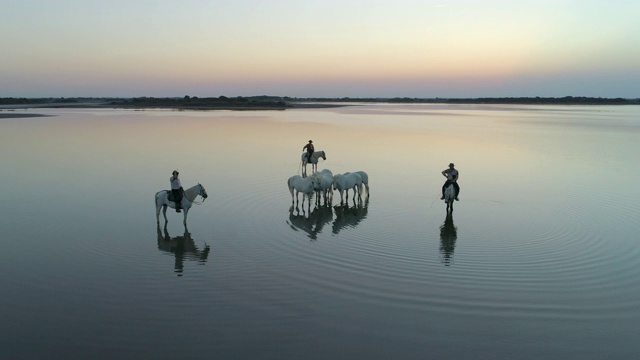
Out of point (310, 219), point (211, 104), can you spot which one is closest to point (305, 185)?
point (310, 219)

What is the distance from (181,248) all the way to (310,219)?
3.93 metres

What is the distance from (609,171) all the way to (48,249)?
2075 centimetres

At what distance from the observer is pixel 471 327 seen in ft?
23.1

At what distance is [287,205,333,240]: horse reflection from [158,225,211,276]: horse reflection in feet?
8.50

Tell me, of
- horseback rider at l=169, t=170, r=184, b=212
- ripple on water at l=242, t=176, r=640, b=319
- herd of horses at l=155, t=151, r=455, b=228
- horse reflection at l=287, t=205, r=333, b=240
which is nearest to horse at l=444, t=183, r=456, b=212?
herd of horses at l=155, t=151, r=455, b=228

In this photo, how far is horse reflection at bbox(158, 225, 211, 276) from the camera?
9.81 metres

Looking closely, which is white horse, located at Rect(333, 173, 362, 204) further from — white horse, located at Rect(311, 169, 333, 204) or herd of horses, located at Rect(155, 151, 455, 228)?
white horse, located at Rect(311, 169, 333, 204)

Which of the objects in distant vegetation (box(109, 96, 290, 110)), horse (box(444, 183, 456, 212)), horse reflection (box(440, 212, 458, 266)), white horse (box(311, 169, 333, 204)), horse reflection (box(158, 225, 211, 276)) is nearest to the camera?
horse reflection (box(158, 225, 211, 276))

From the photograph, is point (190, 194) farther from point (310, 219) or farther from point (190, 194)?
point (310, 219)

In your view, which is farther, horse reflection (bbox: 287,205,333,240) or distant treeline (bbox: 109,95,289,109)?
distant treeline (bbox: 109,95,289,109)

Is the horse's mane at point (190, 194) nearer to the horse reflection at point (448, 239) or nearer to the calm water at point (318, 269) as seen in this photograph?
the calm water at point (318, 269)

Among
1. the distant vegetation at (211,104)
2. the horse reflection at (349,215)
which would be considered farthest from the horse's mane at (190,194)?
the distant vegetation at (211,104)

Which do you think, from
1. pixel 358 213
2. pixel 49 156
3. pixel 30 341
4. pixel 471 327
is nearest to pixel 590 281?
pixel 471 327

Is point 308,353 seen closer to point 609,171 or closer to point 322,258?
point 322,258
